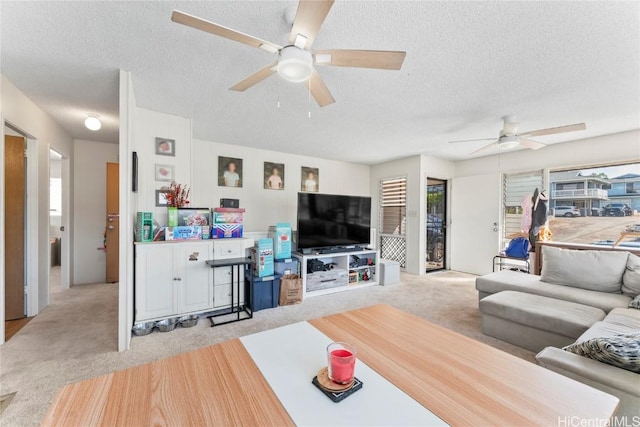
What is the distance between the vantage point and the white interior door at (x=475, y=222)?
4883mm

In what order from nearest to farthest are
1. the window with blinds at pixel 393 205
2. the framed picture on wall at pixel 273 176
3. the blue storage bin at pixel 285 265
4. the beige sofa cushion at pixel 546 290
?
the beige sofa cushion at pixel 546 290, the blue storage bin at pixel 285 265, the framed picture on wall at pixel 273 176, the window with blinds at pixel 393 205

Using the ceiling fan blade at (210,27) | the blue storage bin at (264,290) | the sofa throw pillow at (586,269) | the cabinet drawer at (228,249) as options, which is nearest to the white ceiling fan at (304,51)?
the ceiling fan blade at (210,27)

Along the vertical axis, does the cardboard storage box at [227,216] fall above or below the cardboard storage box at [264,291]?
above

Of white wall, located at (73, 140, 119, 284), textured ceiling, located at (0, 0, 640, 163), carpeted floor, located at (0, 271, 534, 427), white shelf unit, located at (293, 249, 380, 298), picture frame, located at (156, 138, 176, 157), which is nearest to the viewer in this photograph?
textured ceiling, located at (0, 0, 640, 163)

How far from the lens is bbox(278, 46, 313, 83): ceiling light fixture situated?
1.43 meters

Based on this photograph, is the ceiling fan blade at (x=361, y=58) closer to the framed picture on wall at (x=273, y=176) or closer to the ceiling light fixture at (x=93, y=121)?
the ceiling light fixture at (x=93, y=121)

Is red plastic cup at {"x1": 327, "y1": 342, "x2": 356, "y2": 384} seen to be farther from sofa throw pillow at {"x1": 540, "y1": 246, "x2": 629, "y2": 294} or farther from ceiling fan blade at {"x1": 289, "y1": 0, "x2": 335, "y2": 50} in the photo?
sofa throw pillow at {"x1": 540, "y1": 246, "x2": 629, "y2": 294}

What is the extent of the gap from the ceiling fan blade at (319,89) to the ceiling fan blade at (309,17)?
0.84 feet

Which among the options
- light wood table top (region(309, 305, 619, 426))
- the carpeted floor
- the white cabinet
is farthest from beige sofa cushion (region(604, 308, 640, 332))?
the white cabinet

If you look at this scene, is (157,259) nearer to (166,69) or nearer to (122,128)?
(122,128)

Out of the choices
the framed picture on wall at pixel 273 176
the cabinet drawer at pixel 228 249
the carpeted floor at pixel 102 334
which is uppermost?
the framed picture on wall at pixel 273 176

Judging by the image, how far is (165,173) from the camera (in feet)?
10.4

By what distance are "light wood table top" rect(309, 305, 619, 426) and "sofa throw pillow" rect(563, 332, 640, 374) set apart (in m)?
0.57

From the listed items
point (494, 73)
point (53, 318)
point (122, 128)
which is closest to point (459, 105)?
point (494, 73)
